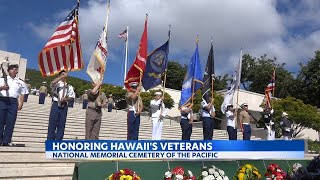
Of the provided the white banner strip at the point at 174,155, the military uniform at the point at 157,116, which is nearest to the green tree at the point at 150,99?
the military uniform at the point at 157,116

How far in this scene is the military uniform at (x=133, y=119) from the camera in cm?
964

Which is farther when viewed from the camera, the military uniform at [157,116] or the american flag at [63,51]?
the military uniform at [157,116]

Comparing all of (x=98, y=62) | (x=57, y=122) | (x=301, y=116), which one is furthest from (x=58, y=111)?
(x=301, y=116)

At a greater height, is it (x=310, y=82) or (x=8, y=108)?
(x=310, y=82)

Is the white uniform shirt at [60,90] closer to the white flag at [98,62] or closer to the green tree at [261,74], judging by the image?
the white flag at [98,62]

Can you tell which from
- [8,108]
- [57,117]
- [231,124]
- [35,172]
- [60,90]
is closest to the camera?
[35,172]

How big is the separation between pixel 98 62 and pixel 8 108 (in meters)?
2.67

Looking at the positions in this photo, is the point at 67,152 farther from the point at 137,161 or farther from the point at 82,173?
the point at 137,161

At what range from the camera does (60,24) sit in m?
9.18

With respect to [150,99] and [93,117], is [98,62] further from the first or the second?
[150,99]

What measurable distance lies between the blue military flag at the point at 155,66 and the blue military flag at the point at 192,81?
818 mm

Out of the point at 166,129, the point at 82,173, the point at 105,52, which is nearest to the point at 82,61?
the point at 105,52

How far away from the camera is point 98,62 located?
9.70 m

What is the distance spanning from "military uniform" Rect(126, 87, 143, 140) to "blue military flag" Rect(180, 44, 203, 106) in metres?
1.89
